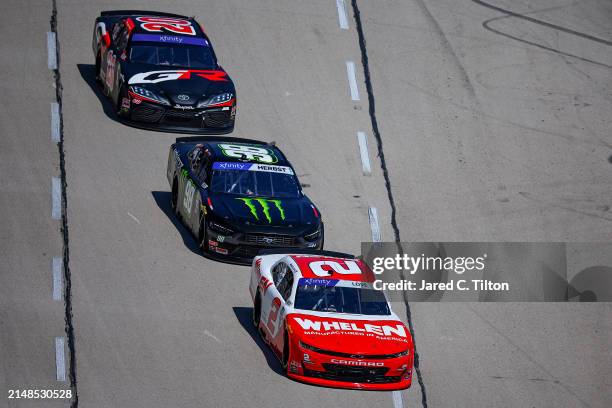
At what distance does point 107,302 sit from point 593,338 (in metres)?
7.11

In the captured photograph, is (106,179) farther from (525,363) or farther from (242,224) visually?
(525,363)

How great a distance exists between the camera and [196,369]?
55.4 ft

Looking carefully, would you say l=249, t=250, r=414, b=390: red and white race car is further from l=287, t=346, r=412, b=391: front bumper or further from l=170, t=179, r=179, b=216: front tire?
l=170, t=179, r=179, b=216: front tire

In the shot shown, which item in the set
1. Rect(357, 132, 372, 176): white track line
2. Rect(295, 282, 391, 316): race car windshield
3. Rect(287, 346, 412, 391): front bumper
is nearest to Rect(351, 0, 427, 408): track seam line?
Rect(357, 132, 372, 176): white track line

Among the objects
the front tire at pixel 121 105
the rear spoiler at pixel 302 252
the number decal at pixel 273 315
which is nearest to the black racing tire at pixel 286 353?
the number decal at pixel 273 315

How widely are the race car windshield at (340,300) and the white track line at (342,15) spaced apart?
12.1 metres

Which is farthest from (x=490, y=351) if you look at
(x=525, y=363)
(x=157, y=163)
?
(x=157, y=163)

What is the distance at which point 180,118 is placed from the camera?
75.7ft

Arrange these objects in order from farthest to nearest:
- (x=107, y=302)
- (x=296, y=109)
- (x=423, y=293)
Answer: (x=296, y=109), (x=423, y=293), (x=107, y=302)

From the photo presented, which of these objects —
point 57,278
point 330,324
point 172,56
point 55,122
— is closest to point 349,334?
point 330,324

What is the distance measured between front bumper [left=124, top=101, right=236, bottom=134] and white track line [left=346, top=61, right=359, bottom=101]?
335 cm

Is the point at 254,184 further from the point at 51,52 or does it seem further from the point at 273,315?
the point at 51,52

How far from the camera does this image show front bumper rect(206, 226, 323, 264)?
63.2ft

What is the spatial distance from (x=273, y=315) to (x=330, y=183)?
6.01m
